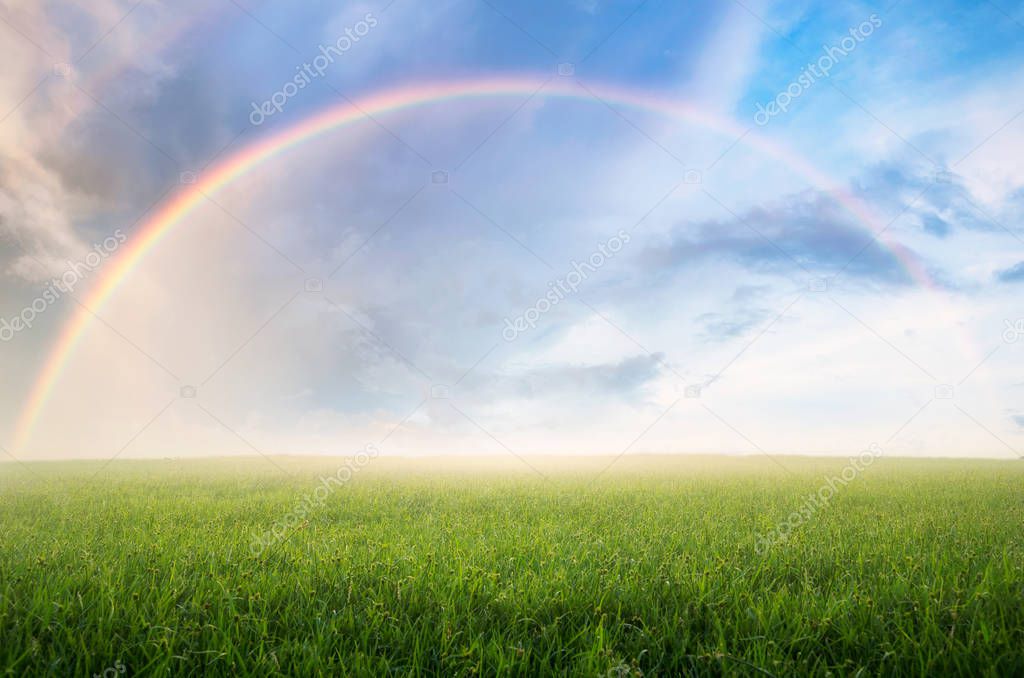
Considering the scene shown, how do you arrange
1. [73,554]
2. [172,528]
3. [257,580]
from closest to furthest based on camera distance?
[257,580] < [73,554] < [172,528]

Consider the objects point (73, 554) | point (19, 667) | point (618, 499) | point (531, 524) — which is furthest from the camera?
point (618, 499)

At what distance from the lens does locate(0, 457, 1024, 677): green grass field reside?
12.5ft

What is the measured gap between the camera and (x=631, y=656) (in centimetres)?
399

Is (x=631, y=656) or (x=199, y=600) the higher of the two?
(x=199, y=600)

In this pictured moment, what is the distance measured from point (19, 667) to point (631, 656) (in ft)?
14.9

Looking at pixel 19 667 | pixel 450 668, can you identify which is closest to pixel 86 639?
pixel 19 667

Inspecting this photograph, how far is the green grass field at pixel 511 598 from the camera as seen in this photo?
382 centimetres

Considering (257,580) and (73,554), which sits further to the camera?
(73,554)

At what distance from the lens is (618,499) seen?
12562 mm

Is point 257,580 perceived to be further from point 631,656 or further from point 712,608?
point 712,608

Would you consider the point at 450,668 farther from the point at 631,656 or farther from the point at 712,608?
the point at 712,608

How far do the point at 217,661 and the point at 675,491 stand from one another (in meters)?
13.0

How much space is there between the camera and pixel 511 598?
4.83 metres

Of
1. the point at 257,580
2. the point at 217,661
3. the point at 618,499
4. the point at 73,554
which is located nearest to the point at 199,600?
the point at 257,580
